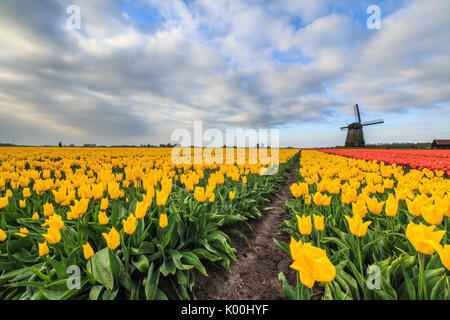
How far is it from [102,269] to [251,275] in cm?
198

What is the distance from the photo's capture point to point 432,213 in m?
1.77

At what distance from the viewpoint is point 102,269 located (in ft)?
6.32

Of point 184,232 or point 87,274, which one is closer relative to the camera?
point 87,274

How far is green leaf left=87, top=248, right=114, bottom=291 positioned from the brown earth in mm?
1059

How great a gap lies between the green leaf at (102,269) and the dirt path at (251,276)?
1.06 metres

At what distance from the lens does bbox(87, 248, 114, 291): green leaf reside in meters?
1.84

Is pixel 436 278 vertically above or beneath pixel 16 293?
above

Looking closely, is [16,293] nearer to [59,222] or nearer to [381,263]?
[59,222]

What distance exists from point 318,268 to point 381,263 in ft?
4.46

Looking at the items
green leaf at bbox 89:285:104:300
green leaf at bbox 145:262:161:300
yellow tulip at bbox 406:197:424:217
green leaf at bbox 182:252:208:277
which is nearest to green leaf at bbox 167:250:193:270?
green leaf at bbox 182:252:208:277

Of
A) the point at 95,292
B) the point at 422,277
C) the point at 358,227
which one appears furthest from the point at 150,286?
the point at 422,277

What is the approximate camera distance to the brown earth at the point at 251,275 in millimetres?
2465

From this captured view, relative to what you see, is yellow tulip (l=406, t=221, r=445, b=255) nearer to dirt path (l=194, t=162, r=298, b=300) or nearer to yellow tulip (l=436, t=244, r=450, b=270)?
yellow tulip (l=436, t=244, r=450, b=270)
